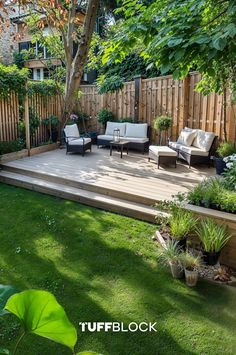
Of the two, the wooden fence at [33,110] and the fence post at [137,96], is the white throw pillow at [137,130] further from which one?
the wooden fence at [33,110]

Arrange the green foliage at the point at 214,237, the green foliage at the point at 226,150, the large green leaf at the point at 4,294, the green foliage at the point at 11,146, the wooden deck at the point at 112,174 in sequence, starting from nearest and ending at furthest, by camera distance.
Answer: the large green leaf at the point at 4,294 → the green foliage at the point at 214,237 → the wooden deck at the point at 112,174 → the green foliage at the point at 226,150 → the green foliage at the point at 11,146

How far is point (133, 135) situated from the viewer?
8.64 m

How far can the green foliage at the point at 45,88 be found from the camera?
8195mm

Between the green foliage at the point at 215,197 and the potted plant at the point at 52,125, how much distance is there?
6.08m

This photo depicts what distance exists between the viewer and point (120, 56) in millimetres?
3699

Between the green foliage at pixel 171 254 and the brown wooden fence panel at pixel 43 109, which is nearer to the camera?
the green foliage at pixel 171 254

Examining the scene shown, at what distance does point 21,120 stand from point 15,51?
32.6 ft

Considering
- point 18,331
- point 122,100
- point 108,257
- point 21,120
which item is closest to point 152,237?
point 108,257

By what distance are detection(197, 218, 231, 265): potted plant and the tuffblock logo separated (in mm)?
1133

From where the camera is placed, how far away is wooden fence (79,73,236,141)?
7.31 m

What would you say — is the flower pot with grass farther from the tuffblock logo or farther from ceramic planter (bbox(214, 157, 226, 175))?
ceramic planter (bbox(214, 157, 226, 175))

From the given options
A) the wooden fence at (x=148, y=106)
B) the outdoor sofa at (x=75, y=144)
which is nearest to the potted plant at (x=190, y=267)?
the wooden fence at (x=148, y=106)

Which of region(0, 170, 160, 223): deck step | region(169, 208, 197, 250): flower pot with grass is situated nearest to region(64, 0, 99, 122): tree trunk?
region(0, 170, 160, 223): deck step

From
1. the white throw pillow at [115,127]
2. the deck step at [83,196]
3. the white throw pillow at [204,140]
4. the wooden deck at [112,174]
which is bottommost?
the deck step at [83,196]
